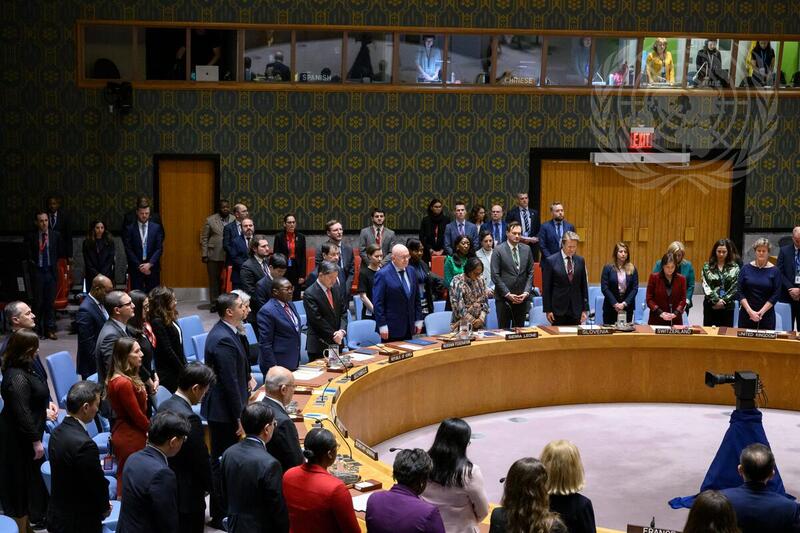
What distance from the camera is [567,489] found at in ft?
14.1

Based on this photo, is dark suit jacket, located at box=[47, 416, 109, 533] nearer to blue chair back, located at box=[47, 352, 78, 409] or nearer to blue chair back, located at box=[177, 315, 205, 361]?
blue chair back, located at box=[47, 352, 78, 409]

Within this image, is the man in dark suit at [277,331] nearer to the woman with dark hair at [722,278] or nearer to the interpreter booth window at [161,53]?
the woman with dark hair at [722,278]

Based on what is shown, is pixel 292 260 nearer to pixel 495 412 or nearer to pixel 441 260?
pixel 441 260

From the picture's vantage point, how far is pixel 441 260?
532 inches

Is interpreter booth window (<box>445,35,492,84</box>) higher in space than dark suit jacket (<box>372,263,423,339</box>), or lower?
higher

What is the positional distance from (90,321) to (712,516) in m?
5.50

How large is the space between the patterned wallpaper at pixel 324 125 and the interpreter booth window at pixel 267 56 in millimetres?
236

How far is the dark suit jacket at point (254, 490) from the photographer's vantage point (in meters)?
4.66

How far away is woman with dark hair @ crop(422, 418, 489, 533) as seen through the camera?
455cm

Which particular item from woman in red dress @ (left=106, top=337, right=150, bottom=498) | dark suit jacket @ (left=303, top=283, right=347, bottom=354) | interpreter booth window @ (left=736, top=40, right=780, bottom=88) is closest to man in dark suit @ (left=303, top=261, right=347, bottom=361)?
dark suit jacket @ (left=303, top=283, right=347, bottom=354)

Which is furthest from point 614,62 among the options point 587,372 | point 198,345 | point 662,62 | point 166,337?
point 166,337

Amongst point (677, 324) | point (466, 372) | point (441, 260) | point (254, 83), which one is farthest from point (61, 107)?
point (677, 324)

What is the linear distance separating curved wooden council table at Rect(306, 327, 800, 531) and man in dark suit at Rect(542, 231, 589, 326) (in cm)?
56

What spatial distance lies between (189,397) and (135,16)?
1039cm
